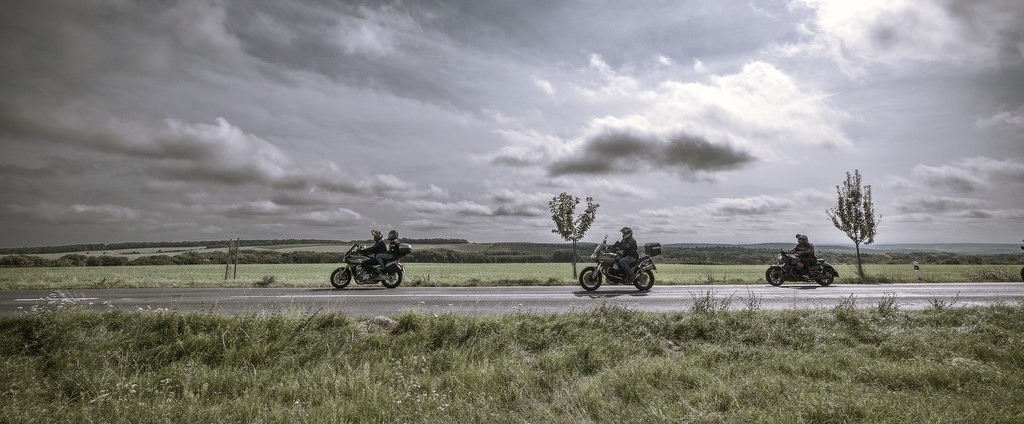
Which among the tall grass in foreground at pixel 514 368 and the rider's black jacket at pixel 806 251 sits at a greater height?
the rider's black jacket at pixel 806 251

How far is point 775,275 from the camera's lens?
19.5m

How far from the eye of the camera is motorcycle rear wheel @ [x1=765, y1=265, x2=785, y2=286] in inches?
763

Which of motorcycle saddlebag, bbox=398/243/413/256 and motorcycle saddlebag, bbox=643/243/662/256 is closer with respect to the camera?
motorcycle saddlebag, bbox=643/243/662/256

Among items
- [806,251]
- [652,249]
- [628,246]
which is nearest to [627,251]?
[628,246]

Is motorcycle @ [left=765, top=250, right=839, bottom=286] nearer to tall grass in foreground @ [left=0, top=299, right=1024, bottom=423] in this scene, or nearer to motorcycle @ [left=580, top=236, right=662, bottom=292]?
motorcycle @ [left=580, top=236, right=662, bottom=292]

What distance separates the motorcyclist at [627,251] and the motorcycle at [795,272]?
7.62 meters

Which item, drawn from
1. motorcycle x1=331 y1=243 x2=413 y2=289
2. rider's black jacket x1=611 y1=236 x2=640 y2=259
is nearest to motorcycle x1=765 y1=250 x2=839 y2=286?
rider's black jacket x1=611 y1=236 x2=640 y2=259

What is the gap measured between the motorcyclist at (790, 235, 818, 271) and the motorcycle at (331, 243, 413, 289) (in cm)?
1672

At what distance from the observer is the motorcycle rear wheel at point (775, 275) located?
19.4 metres

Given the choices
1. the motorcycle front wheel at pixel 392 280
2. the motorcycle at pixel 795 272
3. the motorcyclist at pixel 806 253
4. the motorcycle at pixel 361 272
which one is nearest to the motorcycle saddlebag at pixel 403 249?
the motorcycle at pixel 361 272

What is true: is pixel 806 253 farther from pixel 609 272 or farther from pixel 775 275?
pixel 609 272

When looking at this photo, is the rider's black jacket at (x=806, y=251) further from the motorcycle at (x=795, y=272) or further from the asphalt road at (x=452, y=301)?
the asphalt road at (x=452, y=301)

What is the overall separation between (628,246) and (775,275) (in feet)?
27.4

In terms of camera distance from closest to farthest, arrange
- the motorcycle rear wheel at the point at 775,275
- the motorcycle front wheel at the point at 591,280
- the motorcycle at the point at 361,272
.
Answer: the motorcycle front wheel at the point at 591,280 → the motorcycle at the point at 361,272 → the motorcycle rear wheel at the point at 775,275
